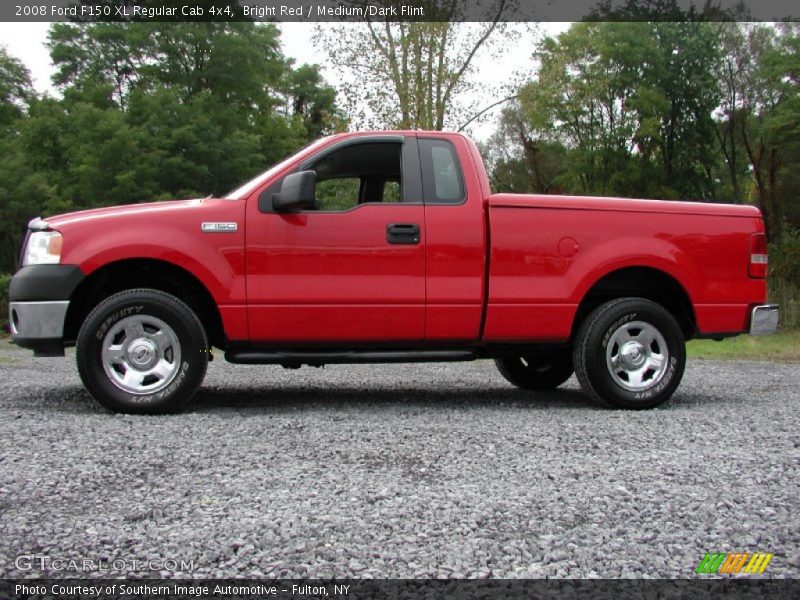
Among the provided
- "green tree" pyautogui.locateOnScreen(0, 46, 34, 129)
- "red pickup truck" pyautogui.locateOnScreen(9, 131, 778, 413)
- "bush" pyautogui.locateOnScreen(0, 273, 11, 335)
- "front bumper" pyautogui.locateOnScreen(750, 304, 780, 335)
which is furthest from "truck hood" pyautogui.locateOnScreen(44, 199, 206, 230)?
"green tree" pyautogui.locateOnScreen(0, 46, 34, 129)

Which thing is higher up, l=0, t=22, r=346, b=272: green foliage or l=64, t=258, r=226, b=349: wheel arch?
l=0, t=22, r=346, b=272: green foliage

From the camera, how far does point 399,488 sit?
Result: 361 cm

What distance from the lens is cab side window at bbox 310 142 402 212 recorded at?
6059 millimetres

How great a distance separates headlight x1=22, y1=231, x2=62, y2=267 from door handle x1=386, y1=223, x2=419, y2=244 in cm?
226

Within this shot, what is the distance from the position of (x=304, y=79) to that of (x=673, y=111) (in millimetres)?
19131

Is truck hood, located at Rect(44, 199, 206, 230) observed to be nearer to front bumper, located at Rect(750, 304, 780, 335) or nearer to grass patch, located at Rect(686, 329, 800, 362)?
front bumper, located at Rect(750, 304, 780, 335)

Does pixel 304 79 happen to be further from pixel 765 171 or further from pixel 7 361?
pixel 7 361

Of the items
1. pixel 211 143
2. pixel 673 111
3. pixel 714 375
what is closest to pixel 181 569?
pixel 714 375

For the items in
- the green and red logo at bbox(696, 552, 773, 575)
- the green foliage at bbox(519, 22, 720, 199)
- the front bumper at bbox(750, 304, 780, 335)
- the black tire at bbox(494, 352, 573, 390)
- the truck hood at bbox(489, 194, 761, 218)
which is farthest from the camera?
the green foliage at bbox(519, 22, 720, 199)

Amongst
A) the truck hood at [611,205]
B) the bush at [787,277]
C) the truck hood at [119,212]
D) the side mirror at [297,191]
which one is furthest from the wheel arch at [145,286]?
the bush at [787,277]

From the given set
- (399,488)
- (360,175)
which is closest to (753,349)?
(360,175)

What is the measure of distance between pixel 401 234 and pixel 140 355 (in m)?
1.98

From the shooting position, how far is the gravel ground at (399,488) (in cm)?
279

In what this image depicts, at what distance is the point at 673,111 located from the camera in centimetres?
3538
